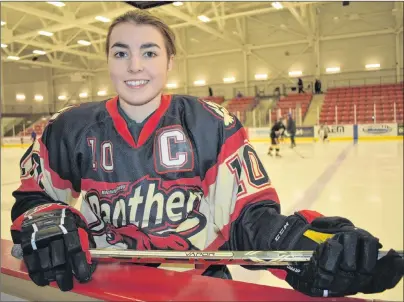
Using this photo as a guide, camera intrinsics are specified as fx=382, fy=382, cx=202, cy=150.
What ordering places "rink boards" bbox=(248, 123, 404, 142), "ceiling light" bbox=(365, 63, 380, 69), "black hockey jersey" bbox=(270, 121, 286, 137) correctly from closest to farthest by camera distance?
"black hockey jersey" bbox=(270, 121, 286, 137) → "rink boards" bbox=(248, 123, 404, 142) → "ceiling light" bbox=(365, 63, 380, 69)

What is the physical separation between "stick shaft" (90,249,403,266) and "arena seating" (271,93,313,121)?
48.0 feet

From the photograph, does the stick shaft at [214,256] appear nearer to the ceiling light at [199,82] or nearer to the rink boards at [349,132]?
the rink boards at [349,132]

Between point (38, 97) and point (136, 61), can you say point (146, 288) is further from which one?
point (38, 97)

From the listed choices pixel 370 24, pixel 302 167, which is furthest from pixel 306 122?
pixel 302 167

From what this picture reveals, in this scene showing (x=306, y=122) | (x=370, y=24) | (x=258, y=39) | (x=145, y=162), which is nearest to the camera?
(x=145, y=162)

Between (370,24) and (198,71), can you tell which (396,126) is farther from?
(198,71)

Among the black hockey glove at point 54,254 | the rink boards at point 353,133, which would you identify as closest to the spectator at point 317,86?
the rink boards at point 353,133

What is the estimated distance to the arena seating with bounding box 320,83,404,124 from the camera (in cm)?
1352

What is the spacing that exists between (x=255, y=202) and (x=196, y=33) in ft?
62.1

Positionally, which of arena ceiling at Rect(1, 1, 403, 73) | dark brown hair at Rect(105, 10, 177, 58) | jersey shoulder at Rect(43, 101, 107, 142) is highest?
arena ceiling at Rect(1, 1, 403, 73)

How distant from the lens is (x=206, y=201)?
1241 mm

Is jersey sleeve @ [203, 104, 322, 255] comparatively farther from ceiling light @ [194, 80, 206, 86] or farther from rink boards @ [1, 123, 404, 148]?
ceiling light @ [194, 80, 206, 86]

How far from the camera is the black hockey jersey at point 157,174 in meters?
1.14

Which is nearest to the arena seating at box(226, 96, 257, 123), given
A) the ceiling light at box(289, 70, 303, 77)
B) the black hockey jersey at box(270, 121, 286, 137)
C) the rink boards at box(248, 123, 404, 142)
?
the ceiling light at box(289, 70, 303, 77)
